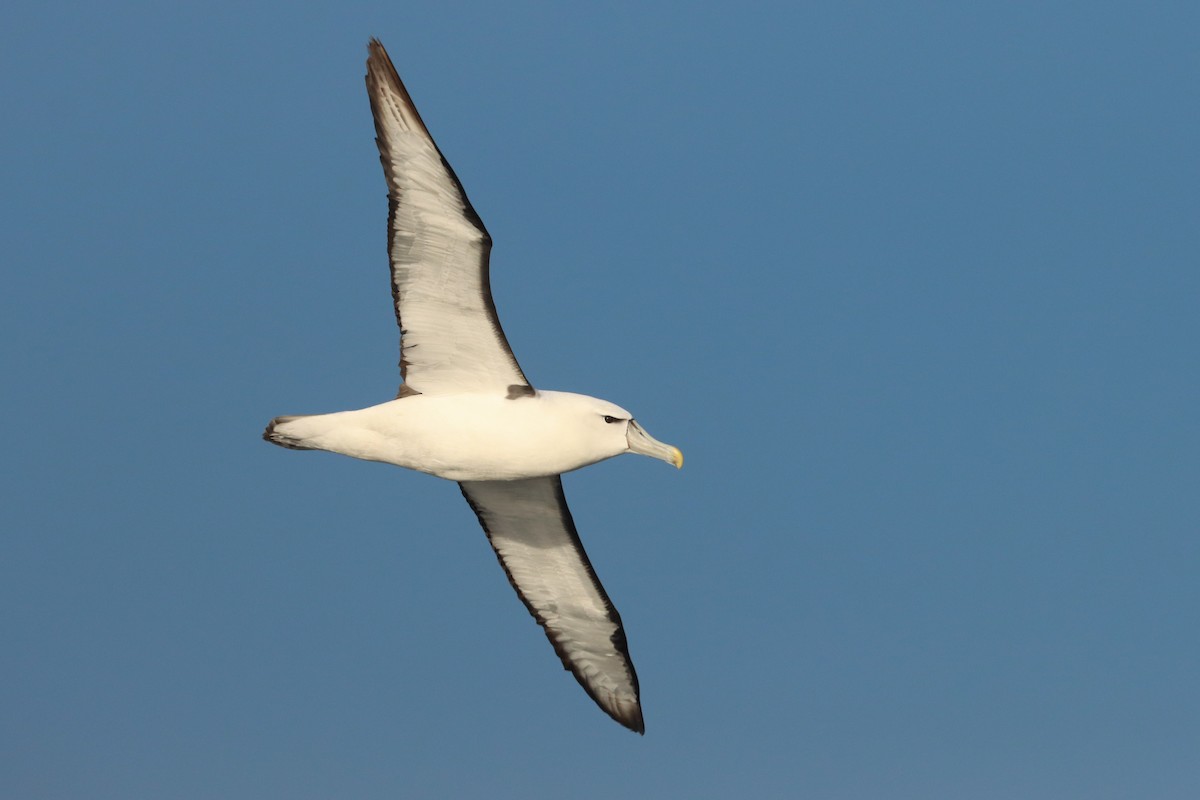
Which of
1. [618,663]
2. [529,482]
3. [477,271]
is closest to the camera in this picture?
[477,271]

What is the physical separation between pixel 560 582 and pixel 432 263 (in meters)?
4.19

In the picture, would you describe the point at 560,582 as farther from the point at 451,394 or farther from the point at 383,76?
the point at 383,76

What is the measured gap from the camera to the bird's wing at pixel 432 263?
41.4 feet

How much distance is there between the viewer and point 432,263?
13344mm

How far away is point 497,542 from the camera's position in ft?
52.0

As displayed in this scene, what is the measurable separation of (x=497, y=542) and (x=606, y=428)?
2.82 meters

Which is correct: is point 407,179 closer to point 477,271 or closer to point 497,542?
point 477,271

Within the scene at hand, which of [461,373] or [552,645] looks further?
[552,645]

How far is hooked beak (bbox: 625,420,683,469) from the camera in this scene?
44.8 feet

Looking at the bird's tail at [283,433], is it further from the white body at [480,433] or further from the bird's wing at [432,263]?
the bird's wing at [432,263]

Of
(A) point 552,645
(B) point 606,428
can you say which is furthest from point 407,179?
(A) point 552,645

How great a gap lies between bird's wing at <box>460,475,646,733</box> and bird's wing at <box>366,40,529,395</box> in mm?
1698

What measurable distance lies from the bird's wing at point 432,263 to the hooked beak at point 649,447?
3.47ft

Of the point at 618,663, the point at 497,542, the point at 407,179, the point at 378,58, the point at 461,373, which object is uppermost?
the point at 378,58
